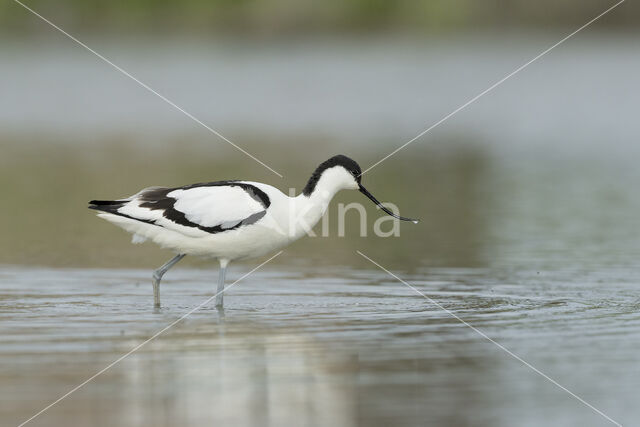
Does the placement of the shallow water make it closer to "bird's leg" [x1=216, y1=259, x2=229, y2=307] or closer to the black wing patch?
"bird's leg" [x1=216, y1=259, x2=229, y2=307]

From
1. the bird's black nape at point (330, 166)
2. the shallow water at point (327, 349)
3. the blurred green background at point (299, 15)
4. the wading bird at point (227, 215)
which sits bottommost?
the shallow water at point (327, 349)

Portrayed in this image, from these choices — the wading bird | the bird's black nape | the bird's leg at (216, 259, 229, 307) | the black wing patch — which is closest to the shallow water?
the bird's leg at (216, 259, 229, 307)

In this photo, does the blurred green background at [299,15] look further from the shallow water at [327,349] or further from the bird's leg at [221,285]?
the bird's leg at [221,285]

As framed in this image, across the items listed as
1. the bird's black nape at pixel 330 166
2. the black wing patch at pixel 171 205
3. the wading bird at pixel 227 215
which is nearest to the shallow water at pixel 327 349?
the wading bird at pixel 227 215

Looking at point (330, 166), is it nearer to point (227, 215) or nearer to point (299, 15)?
point (227, 215)

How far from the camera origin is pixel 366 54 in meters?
40.0

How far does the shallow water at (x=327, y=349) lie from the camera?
7262 millimetres

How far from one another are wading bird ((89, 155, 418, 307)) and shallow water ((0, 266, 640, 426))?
49cm

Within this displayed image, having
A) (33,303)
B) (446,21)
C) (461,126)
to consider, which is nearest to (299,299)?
(33,303)

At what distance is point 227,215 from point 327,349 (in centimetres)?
238

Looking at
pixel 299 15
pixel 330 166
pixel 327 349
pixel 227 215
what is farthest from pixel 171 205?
pixel 299 15

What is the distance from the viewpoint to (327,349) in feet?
28.8

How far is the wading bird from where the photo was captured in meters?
10.8

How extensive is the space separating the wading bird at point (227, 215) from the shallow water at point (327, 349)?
0.49 metres
